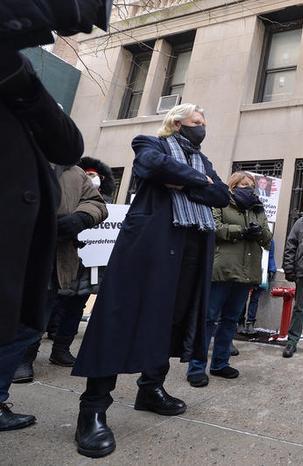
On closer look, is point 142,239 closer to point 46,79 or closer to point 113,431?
point 113,431

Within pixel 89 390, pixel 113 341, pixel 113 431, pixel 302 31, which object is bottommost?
pixel 113 431

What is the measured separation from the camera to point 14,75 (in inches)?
55.6

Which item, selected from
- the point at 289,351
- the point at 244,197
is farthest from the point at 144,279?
the point at 289,351

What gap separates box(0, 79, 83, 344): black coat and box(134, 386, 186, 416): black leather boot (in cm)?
161

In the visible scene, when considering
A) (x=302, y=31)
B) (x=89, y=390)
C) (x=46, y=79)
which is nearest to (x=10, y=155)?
(x=89, y=390)

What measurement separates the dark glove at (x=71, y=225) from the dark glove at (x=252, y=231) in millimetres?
1624

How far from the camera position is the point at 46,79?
40.2 ft

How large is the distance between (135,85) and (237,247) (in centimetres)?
948

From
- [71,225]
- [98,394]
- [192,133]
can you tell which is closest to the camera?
[98,394]

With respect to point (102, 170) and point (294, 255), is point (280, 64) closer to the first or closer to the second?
point (294, 255)

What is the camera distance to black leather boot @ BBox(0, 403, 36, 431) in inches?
104

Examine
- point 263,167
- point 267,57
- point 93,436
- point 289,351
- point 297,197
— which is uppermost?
point 267,57

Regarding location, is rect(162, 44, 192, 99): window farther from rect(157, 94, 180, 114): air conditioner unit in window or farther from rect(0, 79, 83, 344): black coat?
rect(0, 79, 83, 344): black coat

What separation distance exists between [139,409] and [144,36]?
11.2 meters
